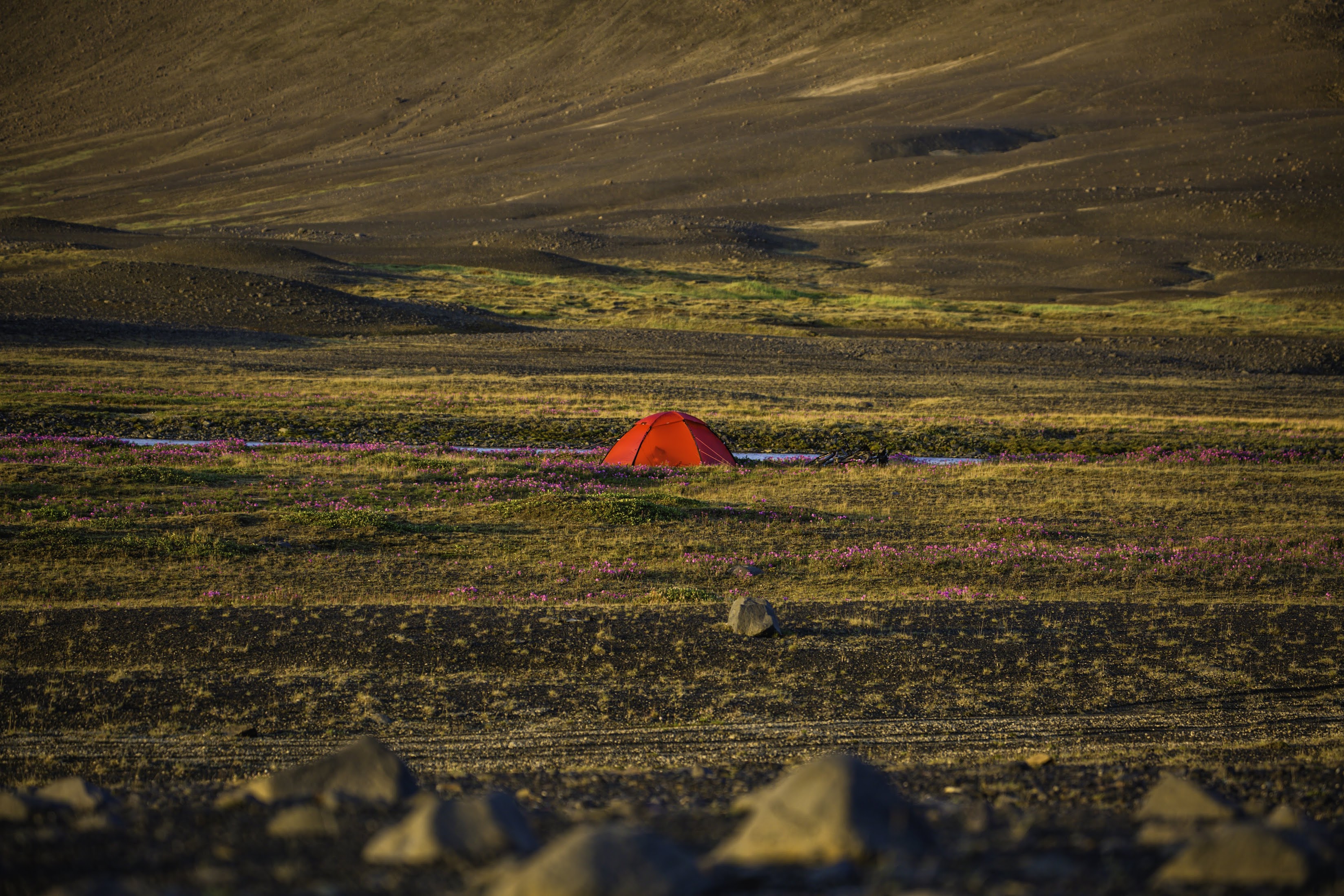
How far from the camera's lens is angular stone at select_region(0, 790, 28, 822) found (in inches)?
213

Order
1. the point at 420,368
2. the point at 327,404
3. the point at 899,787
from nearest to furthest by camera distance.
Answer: the point at 899,787
the point at 327,404
the point at 420,368

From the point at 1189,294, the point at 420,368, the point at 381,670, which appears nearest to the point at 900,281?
the point at 1189,294

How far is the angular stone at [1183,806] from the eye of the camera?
218 inches

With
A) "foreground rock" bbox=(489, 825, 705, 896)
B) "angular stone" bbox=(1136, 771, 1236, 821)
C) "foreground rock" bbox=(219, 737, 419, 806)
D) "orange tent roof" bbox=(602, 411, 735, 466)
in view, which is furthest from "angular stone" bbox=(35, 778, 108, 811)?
"orange tent roof" bbox=(602, 411, 735, 466)

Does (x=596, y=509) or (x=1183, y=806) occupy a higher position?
(x=1183, y=806)

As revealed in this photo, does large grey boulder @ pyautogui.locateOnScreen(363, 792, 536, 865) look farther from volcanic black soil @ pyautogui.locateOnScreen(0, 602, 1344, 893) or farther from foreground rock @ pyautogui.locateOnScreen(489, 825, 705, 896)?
foreground rock @ pyautogui.locateOnScreen(489, 825, 705, 896)

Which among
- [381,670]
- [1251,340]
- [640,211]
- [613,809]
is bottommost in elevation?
[1251,340]

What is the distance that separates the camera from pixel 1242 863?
4.34 m

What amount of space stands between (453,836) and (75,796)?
2.48 meters

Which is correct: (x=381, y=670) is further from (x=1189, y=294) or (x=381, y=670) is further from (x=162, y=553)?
(x=1189, y=294)

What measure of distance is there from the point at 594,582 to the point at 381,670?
4.98 meters

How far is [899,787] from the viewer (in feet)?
23.7

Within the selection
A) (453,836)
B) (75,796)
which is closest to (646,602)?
(75,796)

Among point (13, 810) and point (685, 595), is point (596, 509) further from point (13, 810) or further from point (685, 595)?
point (13, 810)
